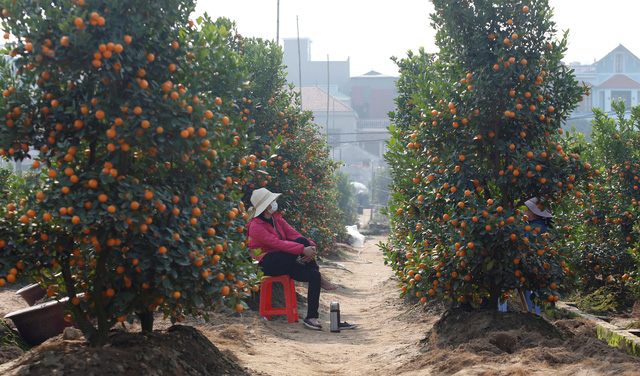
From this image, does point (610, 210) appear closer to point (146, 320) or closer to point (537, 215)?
point (537, 215)

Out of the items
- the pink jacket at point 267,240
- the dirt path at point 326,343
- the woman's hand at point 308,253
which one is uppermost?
the pink jacket at point 267,240

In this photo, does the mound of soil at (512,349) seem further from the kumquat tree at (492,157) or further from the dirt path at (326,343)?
the dirt path at (326,343)

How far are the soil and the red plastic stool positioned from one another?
138 mm

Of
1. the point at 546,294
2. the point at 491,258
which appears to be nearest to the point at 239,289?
the point at 491,258

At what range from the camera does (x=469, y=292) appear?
5812mm

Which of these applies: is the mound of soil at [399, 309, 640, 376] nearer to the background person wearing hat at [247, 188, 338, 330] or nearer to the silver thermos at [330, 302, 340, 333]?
the silver thermos at [330, 302, 340, 333]

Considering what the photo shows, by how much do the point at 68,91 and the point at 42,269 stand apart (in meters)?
1.22

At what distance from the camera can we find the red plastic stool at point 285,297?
7.73 m

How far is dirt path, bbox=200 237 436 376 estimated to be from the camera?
569 centimetres

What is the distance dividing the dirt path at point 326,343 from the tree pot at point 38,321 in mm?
1462

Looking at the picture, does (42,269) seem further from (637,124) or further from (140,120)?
(637,124)

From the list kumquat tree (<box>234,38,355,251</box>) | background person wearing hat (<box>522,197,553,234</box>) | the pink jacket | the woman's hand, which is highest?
kumquat tree (<box>234,38,355,251</box>)

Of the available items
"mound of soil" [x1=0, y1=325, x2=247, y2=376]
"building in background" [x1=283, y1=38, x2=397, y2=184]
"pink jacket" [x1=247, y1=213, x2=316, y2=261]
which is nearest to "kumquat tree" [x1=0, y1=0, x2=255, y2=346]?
"mound of soil" [x1=0, y1=325, x2=247, y2=376]

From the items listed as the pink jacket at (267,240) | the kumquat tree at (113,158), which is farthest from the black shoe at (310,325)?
the kumquat tree at (113,158)
